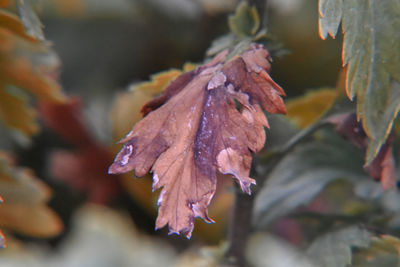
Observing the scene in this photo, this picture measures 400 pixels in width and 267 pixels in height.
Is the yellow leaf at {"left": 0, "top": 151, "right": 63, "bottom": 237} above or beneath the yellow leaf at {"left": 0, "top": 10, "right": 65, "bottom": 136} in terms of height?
beneath

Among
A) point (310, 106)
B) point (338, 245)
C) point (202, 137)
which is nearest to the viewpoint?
point (202, 137)

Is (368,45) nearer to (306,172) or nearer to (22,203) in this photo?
(306,172)

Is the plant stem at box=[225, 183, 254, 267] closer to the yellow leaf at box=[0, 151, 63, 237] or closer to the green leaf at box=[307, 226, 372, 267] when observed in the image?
the green leaf at box=[307, 226, 372, 267]

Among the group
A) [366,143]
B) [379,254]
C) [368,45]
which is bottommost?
[379,254]

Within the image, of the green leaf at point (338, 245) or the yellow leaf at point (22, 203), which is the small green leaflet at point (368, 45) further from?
the yellow leaf at point (22, 203)

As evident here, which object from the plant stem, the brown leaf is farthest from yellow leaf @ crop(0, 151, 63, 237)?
the brown leaf

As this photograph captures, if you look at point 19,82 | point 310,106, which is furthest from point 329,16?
point 19,82
